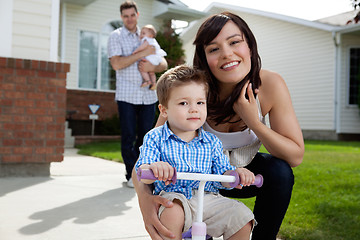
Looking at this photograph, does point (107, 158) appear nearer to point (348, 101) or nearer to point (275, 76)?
point (275, 76)

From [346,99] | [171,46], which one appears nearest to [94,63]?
[171,46]

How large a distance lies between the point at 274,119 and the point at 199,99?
1.89ft

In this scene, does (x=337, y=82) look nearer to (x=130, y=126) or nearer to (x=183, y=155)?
(x=130, y=126)

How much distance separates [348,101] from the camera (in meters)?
14.5

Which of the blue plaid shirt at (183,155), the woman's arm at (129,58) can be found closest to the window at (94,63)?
the woman's arm at (129,58)

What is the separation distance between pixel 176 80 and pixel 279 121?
677mm

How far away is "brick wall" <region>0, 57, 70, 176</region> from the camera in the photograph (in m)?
4.71

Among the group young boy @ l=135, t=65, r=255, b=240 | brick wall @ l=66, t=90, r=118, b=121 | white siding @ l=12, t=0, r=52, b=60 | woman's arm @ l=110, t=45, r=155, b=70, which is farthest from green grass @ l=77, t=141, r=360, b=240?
brick wall @ l=66, t=90, r=118, b=121

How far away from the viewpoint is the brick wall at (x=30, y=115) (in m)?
4.71

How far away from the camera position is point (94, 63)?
41.2ft

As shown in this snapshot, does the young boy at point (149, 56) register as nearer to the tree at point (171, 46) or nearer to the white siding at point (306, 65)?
the tree at point (171, 46)

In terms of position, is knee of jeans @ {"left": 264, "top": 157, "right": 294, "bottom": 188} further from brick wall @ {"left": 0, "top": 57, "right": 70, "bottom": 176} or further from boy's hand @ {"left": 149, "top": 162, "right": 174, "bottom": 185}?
brick wall @ {"left": 0, "top": 57, "right": 70, "bottom": 176}

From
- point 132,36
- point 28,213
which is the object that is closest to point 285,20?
point 132,36

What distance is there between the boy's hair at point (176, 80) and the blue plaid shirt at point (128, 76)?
2.51 metres
